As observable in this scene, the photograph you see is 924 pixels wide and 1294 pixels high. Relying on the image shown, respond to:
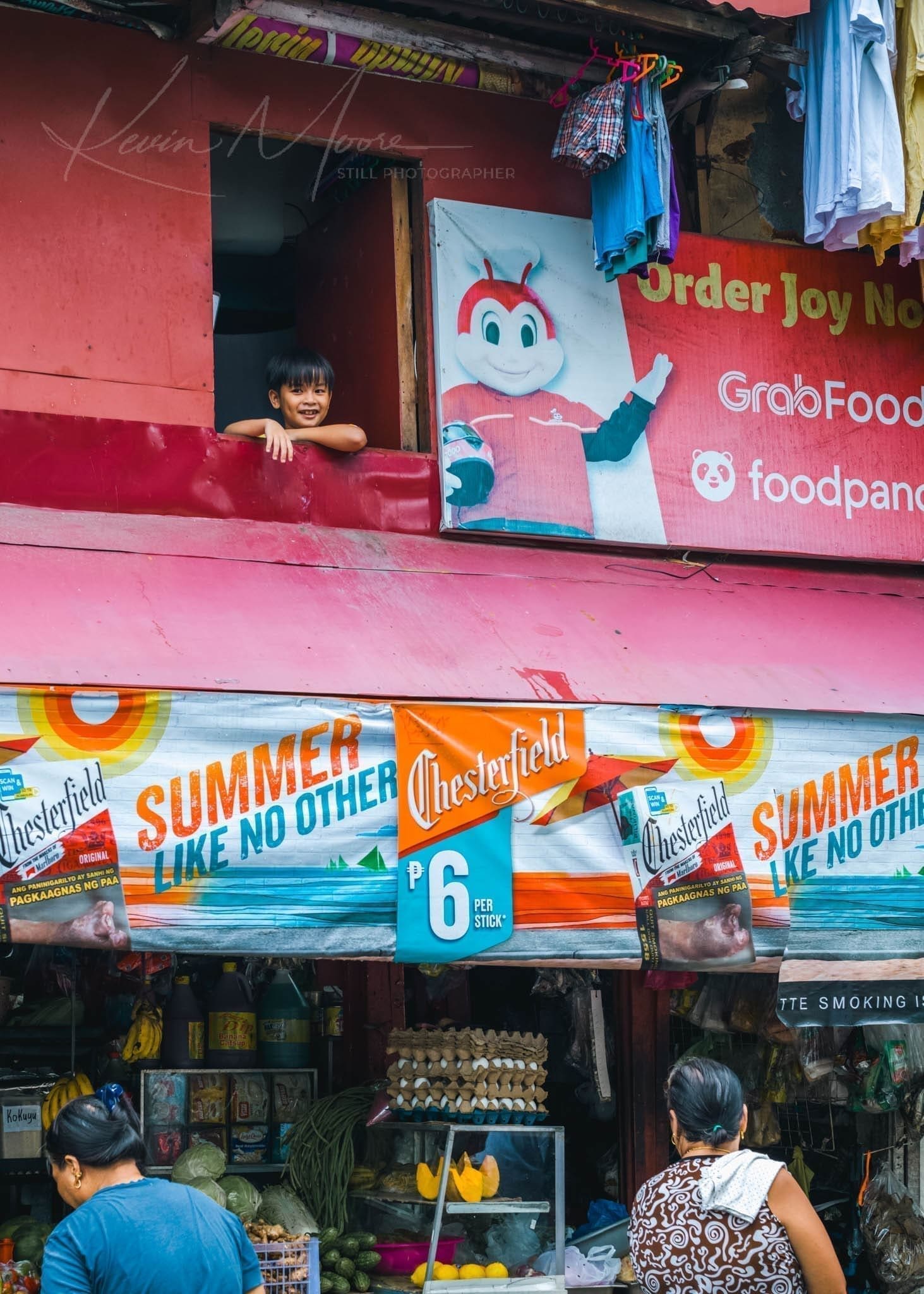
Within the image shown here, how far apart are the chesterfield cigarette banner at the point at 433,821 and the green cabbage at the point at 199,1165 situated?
1.42m

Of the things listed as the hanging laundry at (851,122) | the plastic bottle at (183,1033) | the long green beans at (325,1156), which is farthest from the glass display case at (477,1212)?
the hanging laundry at (851,122)

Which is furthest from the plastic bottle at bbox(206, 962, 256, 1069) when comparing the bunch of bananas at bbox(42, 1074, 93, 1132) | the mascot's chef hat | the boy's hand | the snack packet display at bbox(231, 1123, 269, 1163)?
the mascot's chef hat

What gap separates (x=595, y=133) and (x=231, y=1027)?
3.99m

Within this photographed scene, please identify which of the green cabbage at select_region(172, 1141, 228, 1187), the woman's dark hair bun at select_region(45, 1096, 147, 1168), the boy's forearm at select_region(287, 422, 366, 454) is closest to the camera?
the woman's dark hair bun at select_region(45, 1096, 147, 1168)

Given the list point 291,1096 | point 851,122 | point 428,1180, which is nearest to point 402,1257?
point 428,1180

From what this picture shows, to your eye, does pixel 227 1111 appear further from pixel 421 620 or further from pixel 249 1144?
pixel 421 620

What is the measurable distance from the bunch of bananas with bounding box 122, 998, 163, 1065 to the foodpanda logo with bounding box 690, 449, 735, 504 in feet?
10.5

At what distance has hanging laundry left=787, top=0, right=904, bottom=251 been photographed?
6996mm

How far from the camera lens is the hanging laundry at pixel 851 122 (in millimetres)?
6996

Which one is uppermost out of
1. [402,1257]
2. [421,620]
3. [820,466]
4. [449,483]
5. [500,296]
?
[500,296]

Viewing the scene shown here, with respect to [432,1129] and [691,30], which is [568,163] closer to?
[691,30]

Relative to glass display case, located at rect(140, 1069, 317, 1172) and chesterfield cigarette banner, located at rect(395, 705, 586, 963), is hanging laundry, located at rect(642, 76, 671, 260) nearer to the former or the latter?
chesterfield cigarette banner, located at rect(395, 705, 586, 963)

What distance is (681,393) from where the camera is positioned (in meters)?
7.40

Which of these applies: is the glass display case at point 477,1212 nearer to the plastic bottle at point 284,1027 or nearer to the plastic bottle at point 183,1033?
the plastic bottle at point 284,1027
